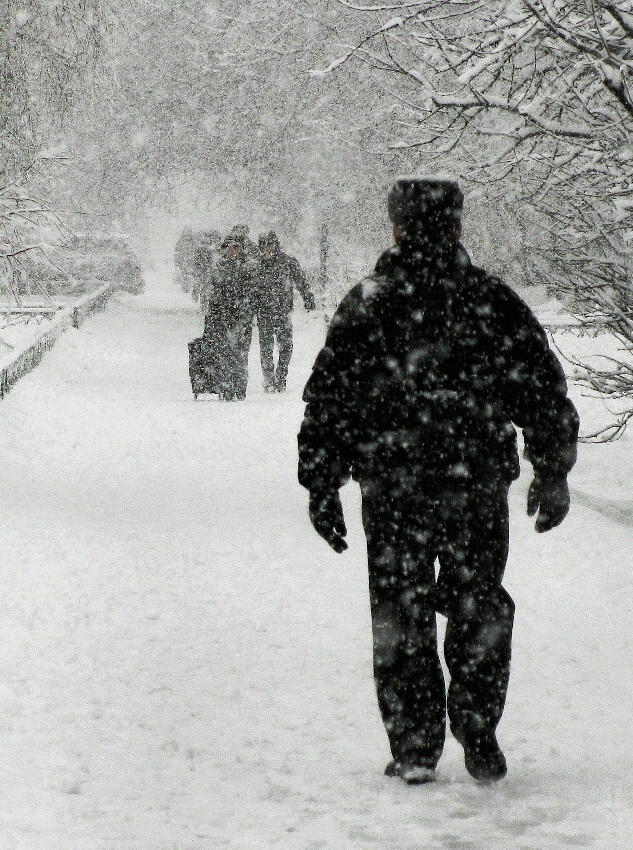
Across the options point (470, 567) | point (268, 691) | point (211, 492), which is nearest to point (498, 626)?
point (470, 567)

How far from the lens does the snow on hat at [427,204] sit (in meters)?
3.90

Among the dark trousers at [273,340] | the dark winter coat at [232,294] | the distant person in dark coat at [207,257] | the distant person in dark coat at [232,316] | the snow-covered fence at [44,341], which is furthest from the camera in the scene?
the distant person in dark coat at [207,257]

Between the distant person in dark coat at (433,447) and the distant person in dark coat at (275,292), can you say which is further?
the distant person in dark coat at (275,292)

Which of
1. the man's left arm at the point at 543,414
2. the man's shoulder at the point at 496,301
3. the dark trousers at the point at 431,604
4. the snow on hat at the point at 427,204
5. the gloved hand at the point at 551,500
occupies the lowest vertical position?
the dark trousers at the point at 431,604

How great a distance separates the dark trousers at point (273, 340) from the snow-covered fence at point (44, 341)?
3.00 meters

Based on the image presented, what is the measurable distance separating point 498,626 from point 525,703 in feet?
3.41

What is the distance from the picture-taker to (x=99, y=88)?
472 inches

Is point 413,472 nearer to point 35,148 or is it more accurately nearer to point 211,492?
point 211,492

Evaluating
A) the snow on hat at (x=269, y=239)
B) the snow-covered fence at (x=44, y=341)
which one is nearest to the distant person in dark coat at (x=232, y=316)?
the snow on hat at (x=269, y=239)

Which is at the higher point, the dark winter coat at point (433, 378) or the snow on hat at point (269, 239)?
the dark winter coat at point (433, 378)

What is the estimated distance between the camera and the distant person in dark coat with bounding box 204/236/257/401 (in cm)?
1551

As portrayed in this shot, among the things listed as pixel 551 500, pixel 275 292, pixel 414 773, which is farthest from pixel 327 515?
pixel 275 292

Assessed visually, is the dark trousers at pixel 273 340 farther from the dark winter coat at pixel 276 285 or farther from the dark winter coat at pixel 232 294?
the dark winter coat at pixel 232 294

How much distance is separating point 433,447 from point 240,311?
1210 cm
